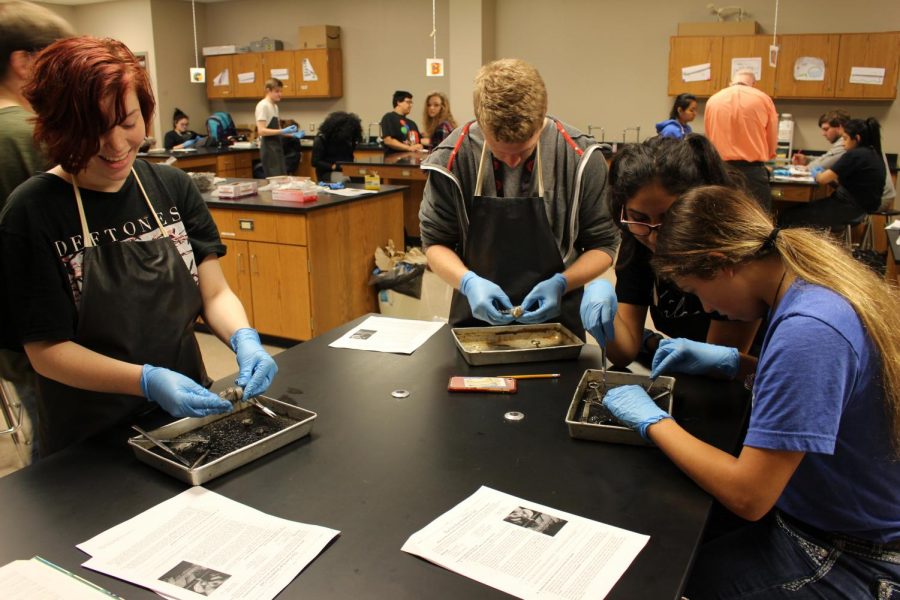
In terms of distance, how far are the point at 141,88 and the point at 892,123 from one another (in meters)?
7.29

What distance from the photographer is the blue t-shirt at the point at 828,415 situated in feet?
3.37

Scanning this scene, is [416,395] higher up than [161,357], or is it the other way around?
[161,357]

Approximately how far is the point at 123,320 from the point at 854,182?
513 cm

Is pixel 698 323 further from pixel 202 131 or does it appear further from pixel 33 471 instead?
pixel 202 131

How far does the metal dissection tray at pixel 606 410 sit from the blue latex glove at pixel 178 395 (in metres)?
0.67

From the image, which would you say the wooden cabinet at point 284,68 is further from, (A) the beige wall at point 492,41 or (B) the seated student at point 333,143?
(B) the seated student at point 333,143

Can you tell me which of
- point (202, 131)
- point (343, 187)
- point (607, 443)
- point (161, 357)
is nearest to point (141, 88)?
point (161, 357)

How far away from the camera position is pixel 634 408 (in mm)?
1267

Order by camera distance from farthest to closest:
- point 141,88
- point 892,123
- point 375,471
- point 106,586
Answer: point 892,123
point 141,88
point 375,471
point 106,586

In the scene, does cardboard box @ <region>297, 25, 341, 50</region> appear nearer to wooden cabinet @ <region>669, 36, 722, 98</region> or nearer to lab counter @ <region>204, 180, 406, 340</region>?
wooden cabinet @ <region>669, 36, 722, 98</region>

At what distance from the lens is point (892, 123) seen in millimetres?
6629

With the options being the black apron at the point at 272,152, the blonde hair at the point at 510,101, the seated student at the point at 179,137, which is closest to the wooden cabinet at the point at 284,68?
the seated student at the point at 179,137

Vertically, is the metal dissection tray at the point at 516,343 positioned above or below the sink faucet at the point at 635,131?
below

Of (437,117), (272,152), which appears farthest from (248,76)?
(437,117)
